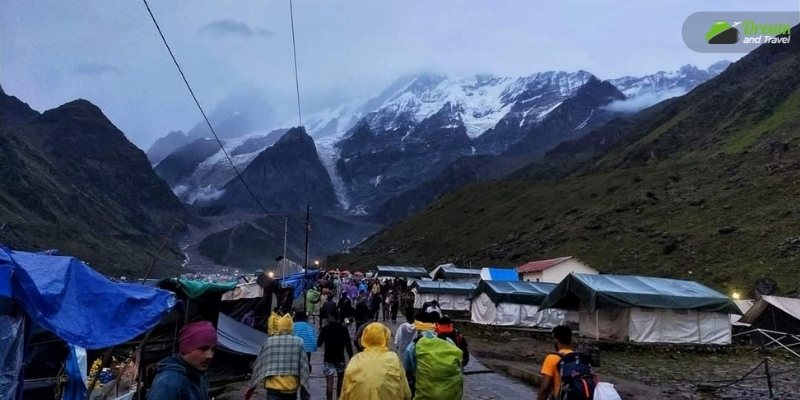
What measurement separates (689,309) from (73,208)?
443 ft

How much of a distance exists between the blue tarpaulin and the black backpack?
5.21 meters

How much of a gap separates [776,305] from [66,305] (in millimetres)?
24338

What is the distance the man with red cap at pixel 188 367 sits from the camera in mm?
3484

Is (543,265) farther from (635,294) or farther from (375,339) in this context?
(375,339)

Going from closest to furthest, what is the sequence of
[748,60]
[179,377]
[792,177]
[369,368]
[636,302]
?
[179,377], [369,368], [636,302], [792,177], [748,60]

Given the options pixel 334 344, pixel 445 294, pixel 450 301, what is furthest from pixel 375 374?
pixel 450 301

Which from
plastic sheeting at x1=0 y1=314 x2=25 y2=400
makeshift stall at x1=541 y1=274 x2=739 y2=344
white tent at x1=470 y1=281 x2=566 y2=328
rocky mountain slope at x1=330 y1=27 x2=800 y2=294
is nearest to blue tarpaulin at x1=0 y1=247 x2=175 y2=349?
plastic sheeting at x1=0 y1=314 x2=25 y2=400

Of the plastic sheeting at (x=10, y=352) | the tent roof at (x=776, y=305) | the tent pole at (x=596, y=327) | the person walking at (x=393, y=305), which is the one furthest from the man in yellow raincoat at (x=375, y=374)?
the person walking at (x=393, y=305)

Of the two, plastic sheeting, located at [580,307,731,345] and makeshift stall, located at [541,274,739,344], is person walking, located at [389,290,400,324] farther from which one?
plastic sheeting, located at [580,307,731,345]

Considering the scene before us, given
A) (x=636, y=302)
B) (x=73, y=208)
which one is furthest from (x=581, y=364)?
(x=73, y=208)

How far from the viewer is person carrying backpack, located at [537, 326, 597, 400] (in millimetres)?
5520

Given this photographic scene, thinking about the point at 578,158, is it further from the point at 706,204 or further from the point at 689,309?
the point at 689,309

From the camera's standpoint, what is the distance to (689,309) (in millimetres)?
22938

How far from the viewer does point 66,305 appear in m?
6.91
